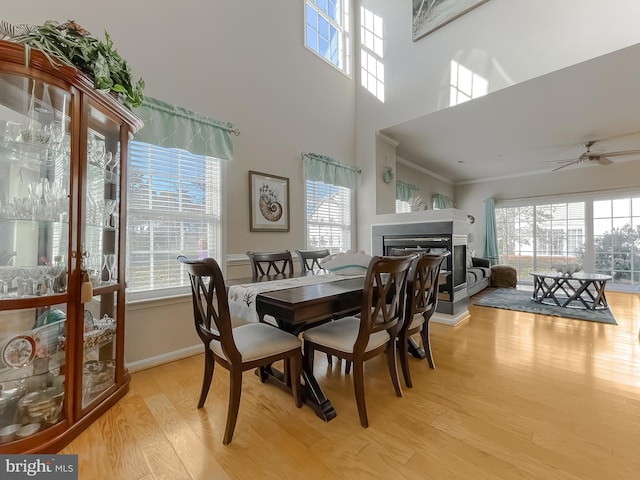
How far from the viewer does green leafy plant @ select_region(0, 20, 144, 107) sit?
1235 millimetres

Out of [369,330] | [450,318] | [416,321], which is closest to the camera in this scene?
[369,330]

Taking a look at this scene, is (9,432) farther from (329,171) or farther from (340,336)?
(329,171)

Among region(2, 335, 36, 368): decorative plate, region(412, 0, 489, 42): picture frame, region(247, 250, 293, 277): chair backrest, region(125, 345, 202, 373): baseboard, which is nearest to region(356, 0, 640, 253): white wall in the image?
region(412, 0, 489, 42): picture frame

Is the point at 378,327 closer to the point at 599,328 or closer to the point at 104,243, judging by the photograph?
the point at 104,243

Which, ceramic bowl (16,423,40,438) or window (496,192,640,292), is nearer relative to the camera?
ceramic bowl (16,423,40,438)

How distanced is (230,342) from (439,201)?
21.6ft

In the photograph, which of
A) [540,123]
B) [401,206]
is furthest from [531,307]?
[401,206]

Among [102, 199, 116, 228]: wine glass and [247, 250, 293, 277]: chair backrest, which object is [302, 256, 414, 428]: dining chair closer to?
[247, 250, 293, 277]: chair backrest

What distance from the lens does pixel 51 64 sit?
125cm

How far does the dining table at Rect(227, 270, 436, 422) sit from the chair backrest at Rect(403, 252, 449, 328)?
1.24 ft

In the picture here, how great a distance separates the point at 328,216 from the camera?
392 cm

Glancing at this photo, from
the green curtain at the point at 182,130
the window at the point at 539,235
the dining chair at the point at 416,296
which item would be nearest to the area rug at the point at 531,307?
the window at the point at 539,235

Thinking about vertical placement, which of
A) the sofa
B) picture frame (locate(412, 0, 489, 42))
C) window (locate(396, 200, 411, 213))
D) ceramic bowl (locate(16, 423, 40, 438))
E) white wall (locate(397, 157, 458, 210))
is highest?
picture frame (locate(412, 0, 489, 42))

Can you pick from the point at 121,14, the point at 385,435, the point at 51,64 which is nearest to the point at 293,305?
the point at 385,435
